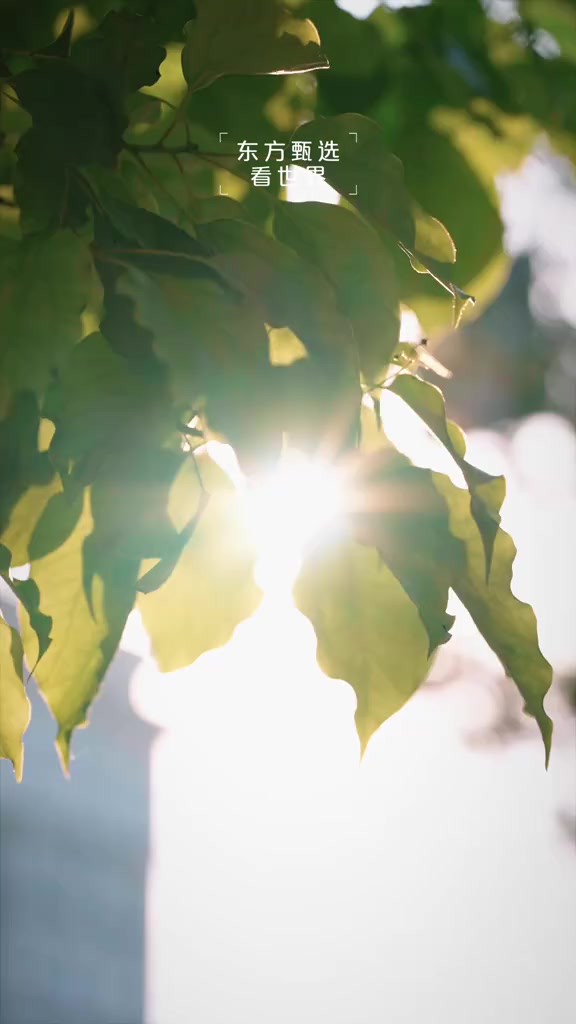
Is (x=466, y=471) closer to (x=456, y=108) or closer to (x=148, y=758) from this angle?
(x=456, y=108)

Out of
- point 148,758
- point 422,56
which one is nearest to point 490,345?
point 422,56

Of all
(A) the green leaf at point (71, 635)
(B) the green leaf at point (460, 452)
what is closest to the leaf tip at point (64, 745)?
(A) the green leaf at point (71, 635)

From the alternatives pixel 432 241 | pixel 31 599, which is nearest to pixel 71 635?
pixel 31 599

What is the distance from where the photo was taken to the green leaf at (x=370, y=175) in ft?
0.68

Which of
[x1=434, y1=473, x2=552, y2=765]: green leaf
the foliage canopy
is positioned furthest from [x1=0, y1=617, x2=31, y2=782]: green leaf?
[x1=434, y1=473, x2=552, y2=765]: green leaf

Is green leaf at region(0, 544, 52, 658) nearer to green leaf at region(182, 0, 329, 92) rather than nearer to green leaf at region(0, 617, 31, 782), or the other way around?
green leaf at region(0, 617, 31, 782)

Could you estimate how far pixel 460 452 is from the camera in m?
0.21

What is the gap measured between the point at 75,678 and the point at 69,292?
83 millimetres

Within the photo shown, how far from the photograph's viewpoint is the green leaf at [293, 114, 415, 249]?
21cm

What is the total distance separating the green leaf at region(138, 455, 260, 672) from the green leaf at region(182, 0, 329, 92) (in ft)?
0.30

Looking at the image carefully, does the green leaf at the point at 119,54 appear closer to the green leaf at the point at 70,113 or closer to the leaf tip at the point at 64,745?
the green leaf at the point at 70,113

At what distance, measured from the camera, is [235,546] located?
217 mm

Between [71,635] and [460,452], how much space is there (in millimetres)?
96

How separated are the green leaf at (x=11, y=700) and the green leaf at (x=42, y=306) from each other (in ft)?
0.20
